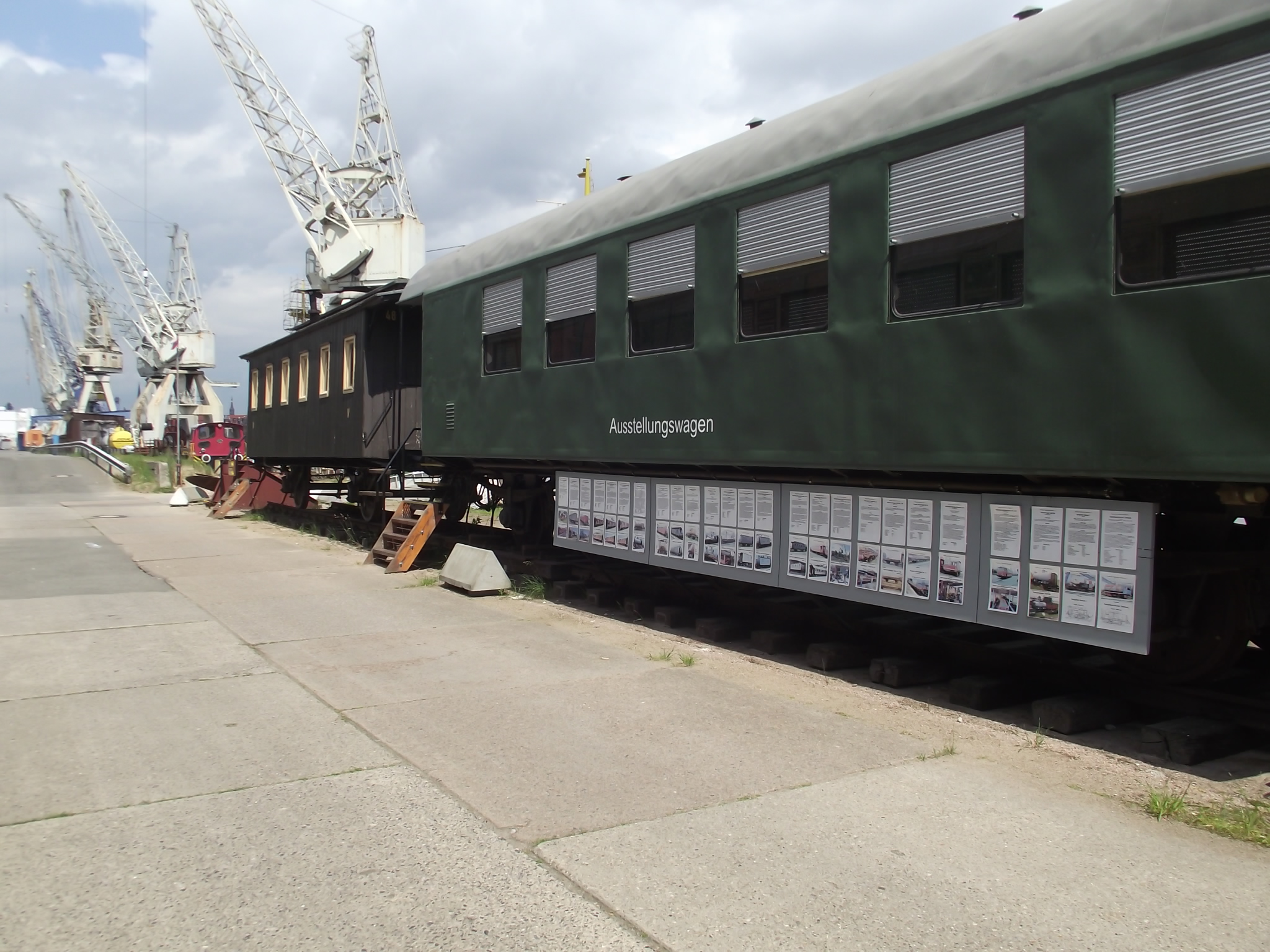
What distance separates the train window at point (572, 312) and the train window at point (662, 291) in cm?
60

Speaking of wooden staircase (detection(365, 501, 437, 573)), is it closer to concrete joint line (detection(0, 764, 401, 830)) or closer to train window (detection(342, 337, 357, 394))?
train window (detection(342, 337, 357, 394))

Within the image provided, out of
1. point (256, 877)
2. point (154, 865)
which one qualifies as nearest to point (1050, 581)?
point (256, 877)

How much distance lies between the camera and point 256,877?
337cm

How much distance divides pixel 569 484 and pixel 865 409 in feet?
13.3

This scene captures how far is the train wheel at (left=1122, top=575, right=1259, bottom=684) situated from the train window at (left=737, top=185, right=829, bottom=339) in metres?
2.60

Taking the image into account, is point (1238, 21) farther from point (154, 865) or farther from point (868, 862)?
point (154, 865)

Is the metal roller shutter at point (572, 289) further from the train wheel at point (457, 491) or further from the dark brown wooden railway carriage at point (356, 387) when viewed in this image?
the dark brown wooden railway carriage at point (356, 387)

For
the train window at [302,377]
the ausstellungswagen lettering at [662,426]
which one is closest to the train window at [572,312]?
the ausstellungswagen lettering at [662,426]

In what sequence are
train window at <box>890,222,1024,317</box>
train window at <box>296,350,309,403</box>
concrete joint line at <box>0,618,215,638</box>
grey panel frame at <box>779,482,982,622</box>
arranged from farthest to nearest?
train window at <box>296,350,309,403</box> → concrete joint line at <box>0,618,215,638</box> → grey panel frame at <box>779,482,982,622</box> → train window at <box>890,222,1024,317</box>

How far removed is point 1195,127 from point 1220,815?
2918 mm

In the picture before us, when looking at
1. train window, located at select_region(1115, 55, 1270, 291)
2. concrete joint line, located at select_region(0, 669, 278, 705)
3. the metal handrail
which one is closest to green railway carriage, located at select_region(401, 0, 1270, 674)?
train window, located at select_region(1115, 55, 1270, 291)

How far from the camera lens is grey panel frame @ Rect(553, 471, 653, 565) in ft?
26.9

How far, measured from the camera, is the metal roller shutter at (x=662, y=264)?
7.29 m

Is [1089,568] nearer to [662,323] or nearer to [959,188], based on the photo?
[959,188]
